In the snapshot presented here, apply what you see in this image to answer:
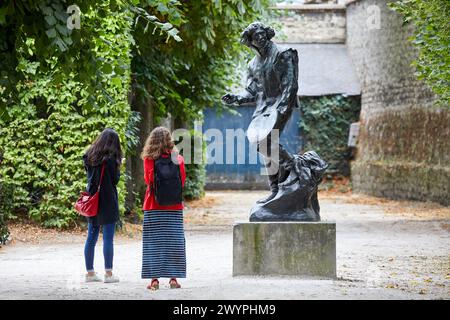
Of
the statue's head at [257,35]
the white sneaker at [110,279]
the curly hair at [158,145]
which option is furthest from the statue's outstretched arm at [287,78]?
the white sneaker at [110,279]

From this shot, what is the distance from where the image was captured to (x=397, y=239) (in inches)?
618

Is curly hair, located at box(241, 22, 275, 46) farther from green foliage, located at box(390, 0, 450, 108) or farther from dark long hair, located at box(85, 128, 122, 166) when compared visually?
green foliage, located at box(390, 0, 450, 108)

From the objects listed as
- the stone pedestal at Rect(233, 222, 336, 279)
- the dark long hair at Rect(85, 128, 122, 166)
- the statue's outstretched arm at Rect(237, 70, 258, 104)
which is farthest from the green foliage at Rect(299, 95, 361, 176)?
the dark long hair at Rect(85, 128, 122, 166)

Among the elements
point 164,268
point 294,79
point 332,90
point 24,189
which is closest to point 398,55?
point 332,90

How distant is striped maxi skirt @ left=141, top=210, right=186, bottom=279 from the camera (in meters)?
9.52

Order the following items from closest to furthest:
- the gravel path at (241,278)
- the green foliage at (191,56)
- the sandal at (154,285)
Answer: the gravel path at (241,278)
the sandal at (154,285)
the green foliage at (191,56)

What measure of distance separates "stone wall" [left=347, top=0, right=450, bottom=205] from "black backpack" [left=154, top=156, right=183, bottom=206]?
14292 millimetres

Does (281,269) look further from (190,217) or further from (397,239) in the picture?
(190,217)

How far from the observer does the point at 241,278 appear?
33.4ft

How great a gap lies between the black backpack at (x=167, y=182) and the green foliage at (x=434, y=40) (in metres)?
5.59

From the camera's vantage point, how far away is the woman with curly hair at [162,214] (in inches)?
374

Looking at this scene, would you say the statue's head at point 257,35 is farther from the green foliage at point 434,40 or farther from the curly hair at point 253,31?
the green foliage at point 434,40

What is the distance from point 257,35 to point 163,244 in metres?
2.75

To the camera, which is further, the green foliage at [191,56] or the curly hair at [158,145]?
the green foliage at [191,56]
